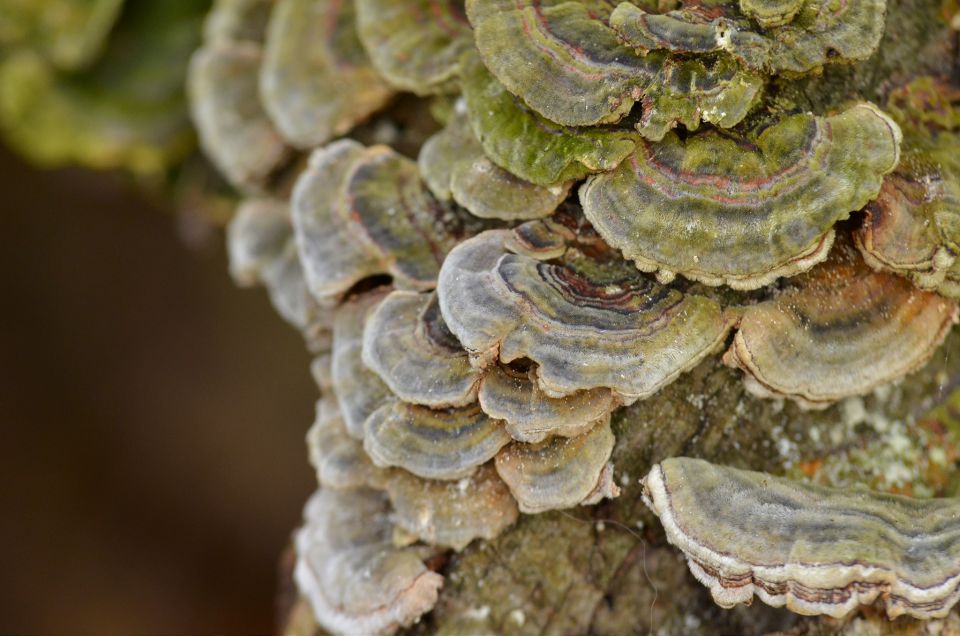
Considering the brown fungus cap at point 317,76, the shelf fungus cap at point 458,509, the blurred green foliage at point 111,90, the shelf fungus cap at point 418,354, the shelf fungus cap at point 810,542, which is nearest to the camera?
the shelf fungus cap at point 810,542

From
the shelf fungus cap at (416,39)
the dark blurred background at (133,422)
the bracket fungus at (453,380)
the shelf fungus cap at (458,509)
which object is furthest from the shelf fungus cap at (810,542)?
the dark blurred background at (133,422)

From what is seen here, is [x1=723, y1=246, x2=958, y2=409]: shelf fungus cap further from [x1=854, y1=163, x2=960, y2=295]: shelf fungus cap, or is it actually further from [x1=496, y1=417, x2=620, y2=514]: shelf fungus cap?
[x1=496, y1=417, x2=620, y2=514]: shelf fungus cap

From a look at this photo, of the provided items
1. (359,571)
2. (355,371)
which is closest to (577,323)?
(355,371)

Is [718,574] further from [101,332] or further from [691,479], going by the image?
[101,332]

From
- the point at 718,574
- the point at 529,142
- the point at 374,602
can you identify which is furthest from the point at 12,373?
the point at 718,574

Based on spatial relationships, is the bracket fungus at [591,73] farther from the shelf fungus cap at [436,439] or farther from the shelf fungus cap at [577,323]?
the shelf fungus cap at [436,439]

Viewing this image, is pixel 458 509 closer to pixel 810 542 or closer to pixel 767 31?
pixel 810 542

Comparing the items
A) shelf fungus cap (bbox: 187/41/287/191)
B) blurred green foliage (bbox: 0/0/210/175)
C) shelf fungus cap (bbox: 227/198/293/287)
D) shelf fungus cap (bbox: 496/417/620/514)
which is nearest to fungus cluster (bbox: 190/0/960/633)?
shelf fungus cap (bbox: 496/417/620/514)
